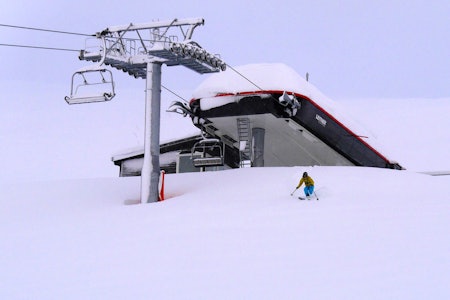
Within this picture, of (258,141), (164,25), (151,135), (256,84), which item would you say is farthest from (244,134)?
(164,25)

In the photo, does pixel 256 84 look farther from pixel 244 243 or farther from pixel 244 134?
pixel 244 243

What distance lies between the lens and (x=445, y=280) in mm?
6648

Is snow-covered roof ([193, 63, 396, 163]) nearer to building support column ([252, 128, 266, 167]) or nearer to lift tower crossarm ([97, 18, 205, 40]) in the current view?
building support column ([252, 128, 266, 167])

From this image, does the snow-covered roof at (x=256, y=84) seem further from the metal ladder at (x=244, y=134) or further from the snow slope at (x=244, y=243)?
the snow slope at (x=244, y=243)

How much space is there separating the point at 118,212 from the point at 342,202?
585cm

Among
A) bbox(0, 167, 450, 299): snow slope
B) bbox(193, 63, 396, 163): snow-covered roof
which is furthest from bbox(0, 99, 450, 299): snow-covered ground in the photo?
bbox(193, 63, 396, 163): snow-covered roof

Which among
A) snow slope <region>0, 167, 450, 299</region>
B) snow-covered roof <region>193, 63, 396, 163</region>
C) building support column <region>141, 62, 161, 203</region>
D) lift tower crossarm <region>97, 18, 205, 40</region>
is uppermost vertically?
lift tower crossarm <region>97, 18, 205, 40</region>

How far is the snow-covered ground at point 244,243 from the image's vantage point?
22.8 feet

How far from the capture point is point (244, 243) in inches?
366

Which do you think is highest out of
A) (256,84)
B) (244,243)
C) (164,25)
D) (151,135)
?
(164,25)

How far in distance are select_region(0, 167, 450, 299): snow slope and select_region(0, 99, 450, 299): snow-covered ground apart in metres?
0.02

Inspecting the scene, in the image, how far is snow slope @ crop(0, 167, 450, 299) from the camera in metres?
6.94

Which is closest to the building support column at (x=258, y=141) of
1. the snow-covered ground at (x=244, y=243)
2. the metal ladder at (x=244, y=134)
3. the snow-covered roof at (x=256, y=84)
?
the metal ladder at (x=244, y=134)

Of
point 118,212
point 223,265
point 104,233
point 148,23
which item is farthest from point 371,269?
point 148,23
